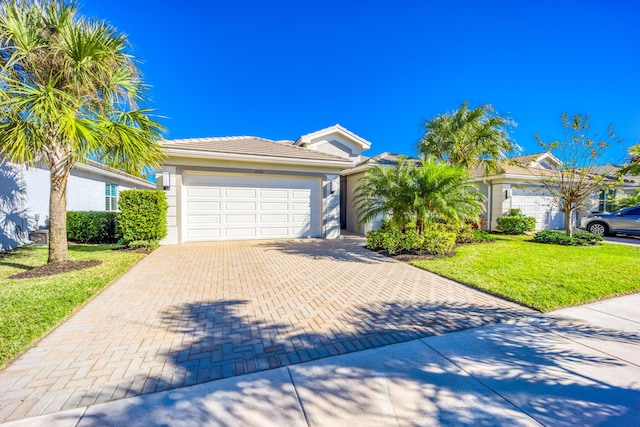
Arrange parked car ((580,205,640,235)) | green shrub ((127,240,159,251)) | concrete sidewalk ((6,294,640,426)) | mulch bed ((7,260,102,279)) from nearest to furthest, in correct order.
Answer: concrete sidewalk ((6,294,640,426)) < mulch bed ((7,260,102,279)) < green shrub ((127,240,159,251)) < parked car ((580,205,640,235))

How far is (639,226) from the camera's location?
39.8 ft

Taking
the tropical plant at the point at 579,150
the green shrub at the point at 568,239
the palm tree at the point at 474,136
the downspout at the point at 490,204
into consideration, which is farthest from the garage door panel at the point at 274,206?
the downspout at the point at 490,204

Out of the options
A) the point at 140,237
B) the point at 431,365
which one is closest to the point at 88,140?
the point at 140,237

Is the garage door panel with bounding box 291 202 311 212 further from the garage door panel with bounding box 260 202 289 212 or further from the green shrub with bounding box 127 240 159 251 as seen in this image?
the green shrub with bounding box 127 240 159 251

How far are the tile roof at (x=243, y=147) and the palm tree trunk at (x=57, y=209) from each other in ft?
11.8

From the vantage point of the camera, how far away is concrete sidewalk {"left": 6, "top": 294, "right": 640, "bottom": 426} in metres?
2.05

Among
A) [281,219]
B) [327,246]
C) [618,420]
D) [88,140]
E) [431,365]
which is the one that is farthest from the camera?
[281,219]

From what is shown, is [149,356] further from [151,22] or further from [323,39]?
[323,39]

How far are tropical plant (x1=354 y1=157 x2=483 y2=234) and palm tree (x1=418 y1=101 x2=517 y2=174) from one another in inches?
139

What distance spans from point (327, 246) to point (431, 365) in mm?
7139

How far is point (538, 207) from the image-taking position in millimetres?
15766

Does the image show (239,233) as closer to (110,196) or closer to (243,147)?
(243,147)

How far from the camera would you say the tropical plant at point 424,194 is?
26.3 ft

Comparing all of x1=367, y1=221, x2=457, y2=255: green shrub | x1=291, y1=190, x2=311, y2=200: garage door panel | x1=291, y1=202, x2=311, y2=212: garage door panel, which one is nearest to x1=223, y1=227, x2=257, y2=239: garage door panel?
x1=291, y1=202, x2=311, y2=212: garage door panel
